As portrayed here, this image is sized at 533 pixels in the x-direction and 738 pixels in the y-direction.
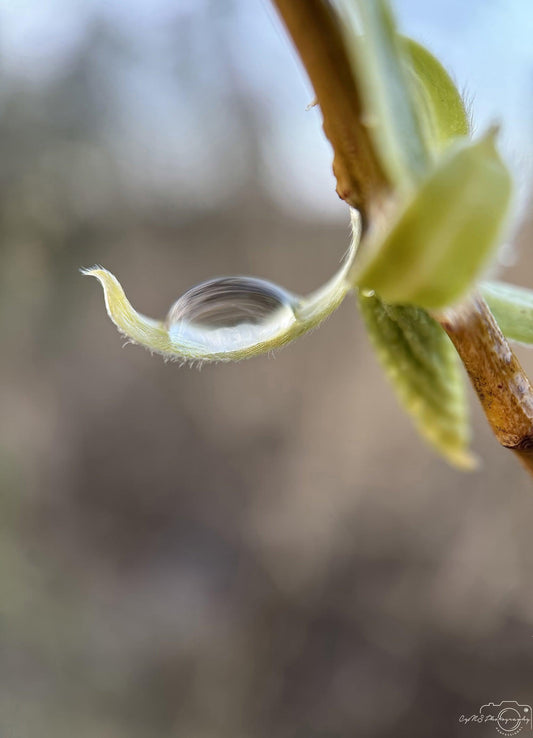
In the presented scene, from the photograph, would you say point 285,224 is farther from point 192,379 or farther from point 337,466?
point 337,466

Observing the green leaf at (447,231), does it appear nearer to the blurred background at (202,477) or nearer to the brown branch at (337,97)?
the brown branch at (337,97)

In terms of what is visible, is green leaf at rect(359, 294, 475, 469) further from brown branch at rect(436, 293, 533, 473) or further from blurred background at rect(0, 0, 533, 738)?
blurred background at rect(0, 0, 533, 738)

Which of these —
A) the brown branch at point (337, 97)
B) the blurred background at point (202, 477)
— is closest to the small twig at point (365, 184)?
the brown branch at point (337, 97)

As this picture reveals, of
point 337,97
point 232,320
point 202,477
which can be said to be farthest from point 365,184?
point 202,477

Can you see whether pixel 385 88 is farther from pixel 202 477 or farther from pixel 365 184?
pixel 202 477

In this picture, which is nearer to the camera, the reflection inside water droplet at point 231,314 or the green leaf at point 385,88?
the green leaf at point 385,88

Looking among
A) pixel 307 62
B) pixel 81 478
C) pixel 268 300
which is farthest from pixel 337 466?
pixel 307 62

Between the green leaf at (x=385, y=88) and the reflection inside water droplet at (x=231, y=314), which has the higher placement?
the green leaf at (x=385, y=88)
